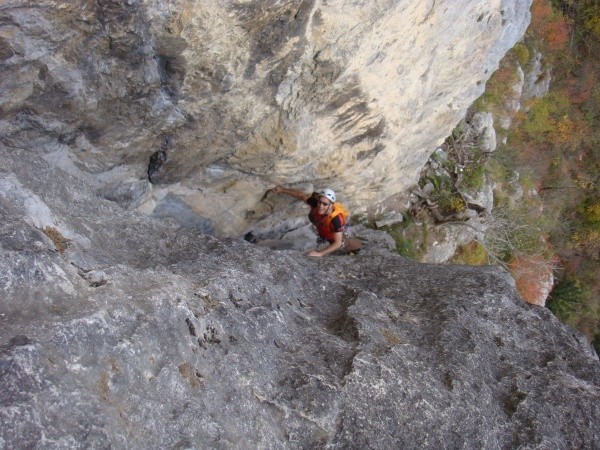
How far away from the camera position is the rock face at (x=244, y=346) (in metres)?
3.24

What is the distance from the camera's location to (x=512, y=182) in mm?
15898

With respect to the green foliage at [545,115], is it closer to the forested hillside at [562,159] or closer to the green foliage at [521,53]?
the forested hillside at [562,159]

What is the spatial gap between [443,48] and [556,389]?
5.12 metres

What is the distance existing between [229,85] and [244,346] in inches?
112

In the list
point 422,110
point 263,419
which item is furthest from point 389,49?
point 263,419

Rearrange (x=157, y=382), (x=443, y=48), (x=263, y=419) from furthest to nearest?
(x=443, y=48), (x=263, y=419), (x=157, y=382)

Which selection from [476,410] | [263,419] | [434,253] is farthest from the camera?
[434,253]

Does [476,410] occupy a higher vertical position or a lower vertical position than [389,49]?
lower

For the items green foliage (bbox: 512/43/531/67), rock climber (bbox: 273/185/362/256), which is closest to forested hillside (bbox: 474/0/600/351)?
green foliage (bbox: 512/43/531/67)

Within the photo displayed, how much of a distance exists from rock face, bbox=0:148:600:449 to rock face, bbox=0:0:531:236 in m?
0.75

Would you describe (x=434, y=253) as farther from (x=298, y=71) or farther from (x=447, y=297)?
(x=298, y=71)

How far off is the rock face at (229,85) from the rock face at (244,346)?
29.4 inches

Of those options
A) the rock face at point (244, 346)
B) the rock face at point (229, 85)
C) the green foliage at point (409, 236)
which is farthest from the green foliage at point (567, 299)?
the rock face at point (244, 346)

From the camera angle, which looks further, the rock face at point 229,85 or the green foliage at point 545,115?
the green foliage at point 545,115
